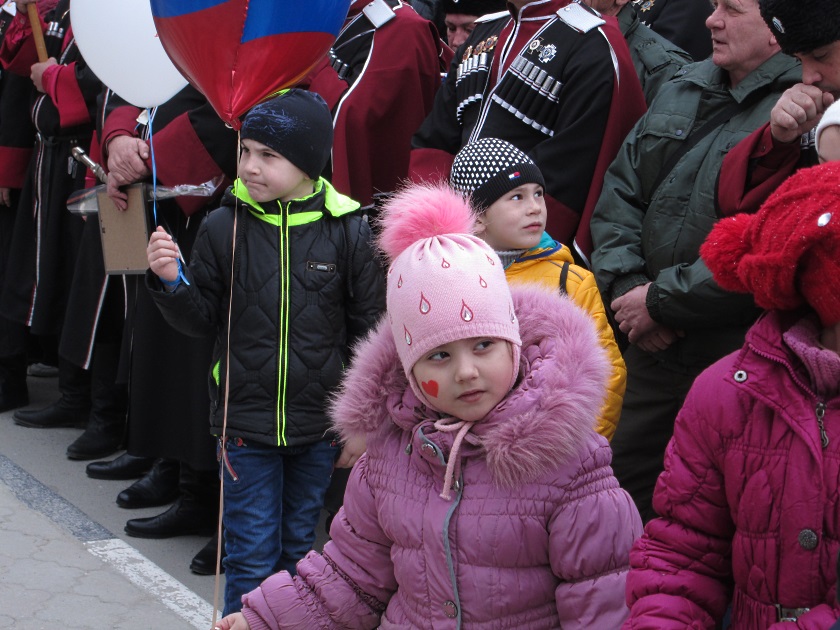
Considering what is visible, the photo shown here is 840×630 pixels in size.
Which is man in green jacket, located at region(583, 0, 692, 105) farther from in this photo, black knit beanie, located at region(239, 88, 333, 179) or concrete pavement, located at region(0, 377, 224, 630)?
concrete pavement, located at region(0, 377, 224, 630)

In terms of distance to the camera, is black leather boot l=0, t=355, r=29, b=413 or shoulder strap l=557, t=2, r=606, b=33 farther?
black leather boot l=0, t=355, r=29, b=413

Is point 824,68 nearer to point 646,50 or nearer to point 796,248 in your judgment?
point 796,248

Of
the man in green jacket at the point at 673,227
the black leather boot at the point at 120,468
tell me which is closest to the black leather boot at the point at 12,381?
the black leather boot at the point at 120,468

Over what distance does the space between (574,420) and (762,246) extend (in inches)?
21.9

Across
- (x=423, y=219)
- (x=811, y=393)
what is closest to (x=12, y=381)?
(x=423, y=219)

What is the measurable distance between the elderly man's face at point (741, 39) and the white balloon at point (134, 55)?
1.77 metres

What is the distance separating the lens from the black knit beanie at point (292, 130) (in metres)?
3.93

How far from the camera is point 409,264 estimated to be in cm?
257

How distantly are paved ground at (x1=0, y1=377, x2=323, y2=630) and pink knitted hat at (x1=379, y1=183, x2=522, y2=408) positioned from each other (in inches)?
85.8

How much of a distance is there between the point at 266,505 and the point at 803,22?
2203 millimetres

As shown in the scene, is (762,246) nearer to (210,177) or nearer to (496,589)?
(496,589)

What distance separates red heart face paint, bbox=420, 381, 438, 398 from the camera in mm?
2494

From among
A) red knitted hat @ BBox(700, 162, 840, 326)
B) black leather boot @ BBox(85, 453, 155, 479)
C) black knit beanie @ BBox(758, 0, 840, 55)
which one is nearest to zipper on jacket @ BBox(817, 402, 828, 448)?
red knitted hat @ BBox(700, 162, 840, 326)

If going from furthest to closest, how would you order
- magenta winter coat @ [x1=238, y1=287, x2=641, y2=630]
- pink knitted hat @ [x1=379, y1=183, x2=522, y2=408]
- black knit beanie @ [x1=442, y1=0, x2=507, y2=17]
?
1. black knit beanie @ [x1=442, y1=0, x2=507, y2=17]
2. pink knitted hat @ [x1=379, y1=183, x2=522, y2=408]
3. magenta winter coat @ [x1=238, y1=287, x2=641, y2=630]
